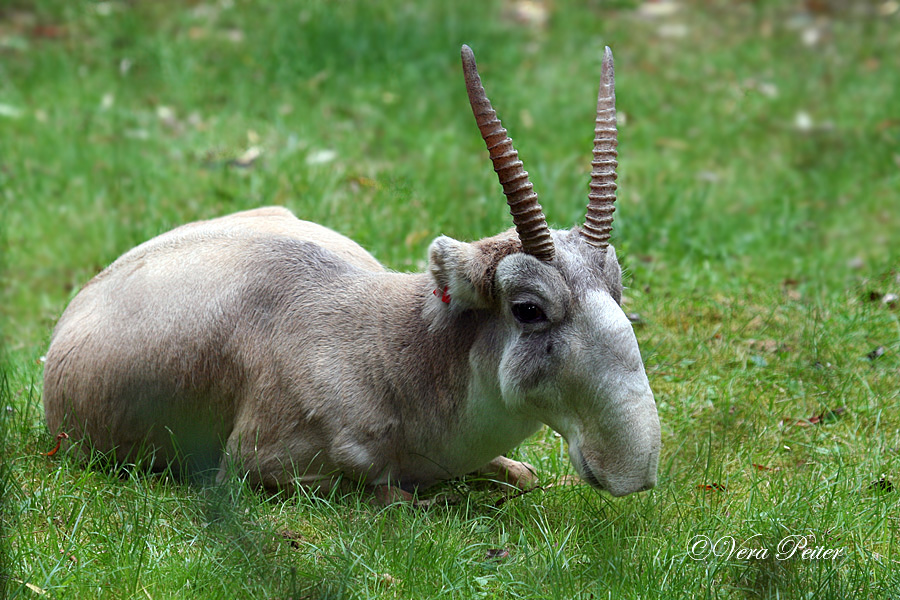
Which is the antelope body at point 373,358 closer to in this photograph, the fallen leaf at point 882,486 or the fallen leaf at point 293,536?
the fallen leaf at point 293,536

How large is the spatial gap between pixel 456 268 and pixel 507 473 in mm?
1077

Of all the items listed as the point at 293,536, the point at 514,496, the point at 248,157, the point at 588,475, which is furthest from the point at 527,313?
the point at 248,157

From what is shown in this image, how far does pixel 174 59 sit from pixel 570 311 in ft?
23.7

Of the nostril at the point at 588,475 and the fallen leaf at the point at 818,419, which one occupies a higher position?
the nostril at the point at 588,475

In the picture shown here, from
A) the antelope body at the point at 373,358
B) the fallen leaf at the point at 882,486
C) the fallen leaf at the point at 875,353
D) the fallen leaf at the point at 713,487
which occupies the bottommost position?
the fallen leaf at the point at 713,487

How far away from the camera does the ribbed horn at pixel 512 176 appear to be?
3732mm

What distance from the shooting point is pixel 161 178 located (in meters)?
7.75

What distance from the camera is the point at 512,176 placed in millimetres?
3736

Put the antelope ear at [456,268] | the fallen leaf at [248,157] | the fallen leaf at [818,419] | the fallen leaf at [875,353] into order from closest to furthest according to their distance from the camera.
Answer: the antelope ear at [456,268] < the fallen leaf at [818,419] < the fallen leaf at [875,353] < the fallen leaf at [248,157]

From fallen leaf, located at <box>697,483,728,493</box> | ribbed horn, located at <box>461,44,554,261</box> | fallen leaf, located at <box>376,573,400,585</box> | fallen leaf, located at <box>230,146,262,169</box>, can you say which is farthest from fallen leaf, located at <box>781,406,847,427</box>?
fallen leaf, located at <box>230,146,262,169</box>

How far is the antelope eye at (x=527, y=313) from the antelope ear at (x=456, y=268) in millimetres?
168

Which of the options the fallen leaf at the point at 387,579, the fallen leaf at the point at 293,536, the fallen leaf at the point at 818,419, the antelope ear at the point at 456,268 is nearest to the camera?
the fallen leaf at the point at 387,579

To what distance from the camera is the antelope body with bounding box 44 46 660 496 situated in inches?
147

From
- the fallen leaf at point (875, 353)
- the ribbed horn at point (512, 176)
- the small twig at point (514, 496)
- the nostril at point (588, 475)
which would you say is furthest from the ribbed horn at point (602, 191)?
the fallen leaf at point (875, 353)
